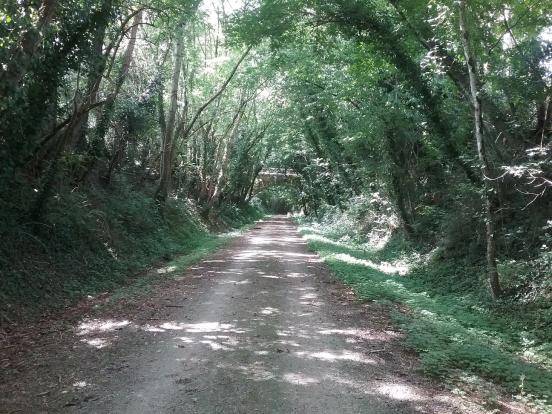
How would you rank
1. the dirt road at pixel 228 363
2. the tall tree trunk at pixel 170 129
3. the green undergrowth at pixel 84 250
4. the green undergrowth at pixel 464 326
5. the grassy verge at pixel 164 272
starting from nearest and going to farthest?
the dirt road at pixel 228 363, the green undergrowth at pixel 464 326, the green undergrowth at pixel 84 250, the grassy verge at pixel 164 272, the tall tree trunk at pixel 170 129

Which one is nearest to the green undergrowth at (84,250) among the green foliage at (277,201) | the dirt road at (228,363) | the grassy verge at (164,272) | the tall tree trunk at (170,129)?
the grassy verge at (164,272)

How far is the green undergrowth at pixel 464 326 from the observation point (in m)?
5.89

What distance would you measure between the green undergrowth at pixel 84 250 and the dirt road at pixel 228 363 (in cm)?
163

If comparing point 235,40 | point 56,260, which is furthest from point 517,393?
point 235,40

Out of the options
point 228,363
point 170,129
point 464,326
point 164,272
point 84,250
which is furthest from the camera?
point 170,129

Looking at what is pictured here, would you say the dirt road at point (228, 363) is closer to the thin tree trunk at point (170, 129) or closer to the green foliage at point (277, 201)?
the thin tree trunk at point (170, 129)

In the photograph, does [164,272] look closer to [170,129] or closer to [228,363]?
[228,363]

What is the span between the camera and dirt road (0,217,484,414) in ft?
16.1

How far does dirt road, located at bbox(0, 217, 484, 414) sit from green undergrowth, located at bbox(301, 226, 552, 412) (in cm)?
46

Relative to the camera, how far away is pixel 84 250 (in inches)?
462

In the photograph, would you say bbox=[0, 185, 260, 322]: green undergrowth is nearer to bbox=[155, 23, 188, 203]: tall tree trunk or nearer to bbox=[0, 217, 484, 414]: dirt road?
bbox=[155, 23, 188, 203]: tall tree trunk

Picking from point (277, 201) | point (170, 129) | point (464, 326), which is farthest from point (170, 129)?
point (277, 201)

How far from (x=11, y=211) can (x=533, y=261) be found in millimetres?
11400

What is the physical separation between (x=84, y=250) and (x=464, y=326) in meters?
9.08
